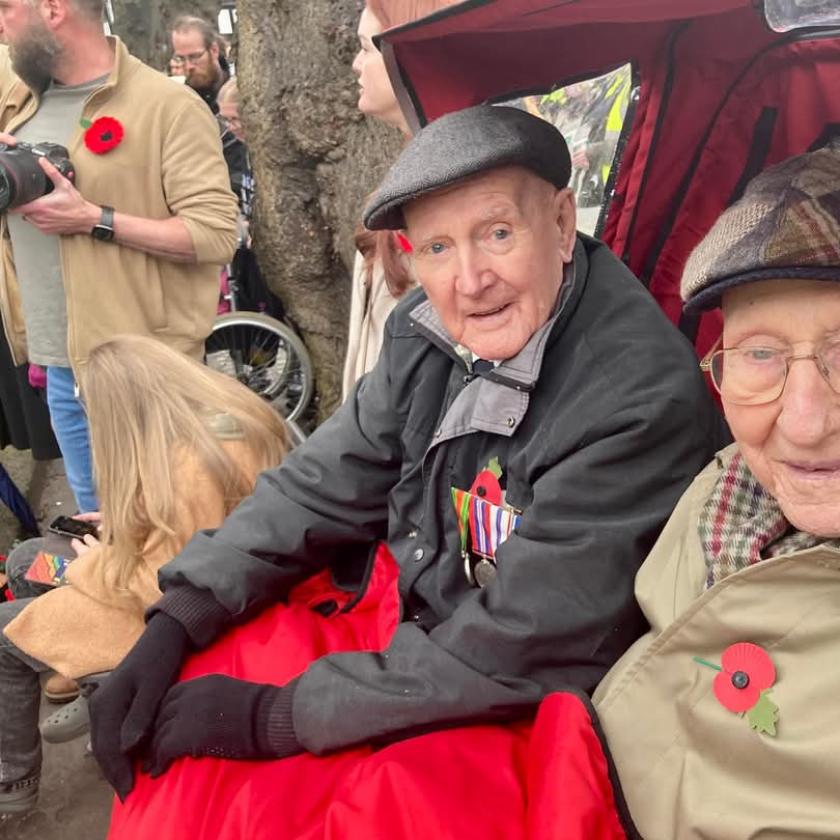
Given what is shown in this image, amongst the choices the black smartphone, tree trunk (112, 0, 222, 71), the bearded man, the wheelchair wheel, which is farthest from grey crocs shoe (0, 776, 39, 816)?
tree trunk (112, 0, 222, 71)

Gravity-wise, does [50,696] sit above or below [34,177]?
below

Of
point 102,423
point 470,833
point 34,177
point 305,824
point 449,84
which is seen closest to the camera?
point 470,833

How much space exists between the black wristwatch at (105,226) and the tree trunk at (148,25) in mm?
8778

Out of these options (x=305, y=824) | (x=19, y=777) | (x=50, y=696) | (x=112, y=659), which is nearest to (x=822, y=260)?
(x=305, y=824)

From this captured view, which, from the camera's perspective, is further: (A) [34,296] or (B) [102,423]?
(A) [34,296]

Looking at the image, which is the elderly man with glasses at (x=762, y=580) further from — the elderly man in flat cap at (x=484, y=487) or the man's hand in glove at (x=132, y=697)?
Answer: the man's hand in glove at (x=132, y=697)

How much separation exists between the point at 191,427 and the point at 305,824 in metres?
1.13

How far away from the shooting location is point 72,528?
2441 millimetres

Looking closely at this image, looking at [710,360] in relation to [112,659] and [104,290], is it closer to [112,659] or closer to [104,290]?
[112,659]

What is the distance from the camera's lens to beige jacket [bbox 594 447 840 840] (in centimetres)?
103

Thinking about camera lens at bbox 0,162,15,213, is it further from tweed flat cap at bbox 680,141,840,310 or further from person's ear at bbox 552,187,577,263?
tweed flat cap at bbox 680,141,840,310

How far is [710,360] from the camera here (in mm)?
1177

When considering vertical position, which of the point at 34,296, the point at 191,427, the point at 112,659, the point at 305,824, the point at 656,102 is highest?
the point at 656,102

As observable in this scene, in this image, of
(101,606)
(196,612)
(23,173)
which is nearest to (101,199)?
(23,173)
